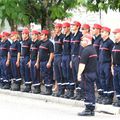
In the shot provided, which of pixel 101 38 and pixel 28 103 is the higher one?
pixel 101 38

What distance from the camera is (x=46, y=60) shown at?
1506cm

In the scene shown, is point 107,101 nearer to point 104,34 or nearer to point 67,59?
point 104,34

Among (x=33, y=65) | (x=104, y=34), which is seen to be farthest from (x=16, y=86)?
(x=104, y=34)

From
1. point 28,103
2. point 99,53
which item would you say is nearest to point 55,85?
point 28,103

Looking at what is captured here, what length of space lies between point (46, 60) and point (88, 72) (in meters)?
3.41

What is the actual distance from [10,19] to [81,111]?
22.6ft

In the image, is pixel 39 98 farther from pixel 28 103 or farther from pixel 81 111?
pixel 81 111

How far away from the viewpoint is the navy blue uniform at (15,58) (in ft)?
52.8

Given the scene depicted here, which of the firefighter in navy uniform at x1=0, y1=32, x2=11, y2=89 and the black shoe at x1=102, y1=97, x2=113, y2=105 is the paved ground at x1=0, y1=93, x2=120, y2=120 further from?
the firefighter in navy uniform at x1=0, y1=32, x2=11, y2=89

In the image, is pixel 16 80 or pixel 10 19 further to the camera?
pixel 10 19

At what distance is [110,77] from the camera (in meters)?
13.1

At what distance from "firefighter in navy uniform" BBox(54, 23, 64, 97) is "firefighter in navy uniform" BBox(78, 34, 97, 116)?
279 centimetres

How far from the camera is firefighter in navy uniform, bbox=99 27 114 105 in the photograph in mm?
13055

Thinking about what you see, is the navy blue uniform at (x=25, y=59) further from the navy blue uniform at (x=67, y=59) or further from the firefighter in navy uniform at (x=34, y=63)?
the navy blue uniform at (x=67, y=59)
